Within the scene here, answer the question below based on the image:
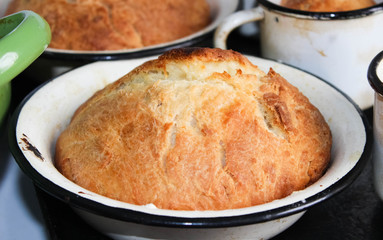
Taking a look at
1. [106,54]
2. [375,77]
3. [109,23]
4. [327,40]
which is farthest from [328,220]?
[109,23]

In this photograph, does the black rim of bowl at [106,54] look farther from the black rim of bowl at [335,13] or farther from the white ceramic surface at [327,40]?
the black rim of bowl at [335,13]

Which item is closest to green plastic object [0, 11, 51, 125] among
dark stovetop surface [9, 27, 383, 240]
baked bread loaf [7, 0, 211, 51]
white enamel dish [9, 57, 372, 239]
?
white enamel dish [9, 57, 372, 239]

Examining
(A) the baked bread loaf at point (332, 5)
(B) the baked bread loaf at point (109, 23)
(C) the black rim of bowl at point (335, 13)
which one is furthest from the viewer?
(B) the baked bread loaf at point (109, 23)

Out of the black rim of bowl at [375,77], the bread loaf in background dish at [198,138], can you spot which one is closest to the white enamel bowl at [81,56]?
the bread loaf in background dish at [198,138]

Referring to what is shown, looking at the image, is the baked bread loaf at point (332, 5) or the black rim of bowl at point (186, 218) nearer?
the black rim of bowl at point (186, 218)

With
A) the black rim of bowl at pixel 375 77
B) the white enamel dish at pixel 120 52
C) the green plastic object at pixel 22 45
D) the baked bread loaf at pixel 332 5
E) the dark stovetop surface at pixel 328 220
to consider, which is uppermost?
the green plastic object at pixel 22 45

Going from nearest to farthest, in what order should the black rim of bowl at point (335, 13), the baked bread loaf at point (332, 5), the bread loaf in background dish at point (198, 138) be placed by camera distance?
1. the bread loaf in background dish at point (198, 138)
2. the black rim of bowl at point (335, 13)
3. the baked bread loaf at point (332, 5)

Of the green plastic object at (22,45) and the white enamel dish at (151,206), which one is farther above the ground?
the green plastic object at (22,45)

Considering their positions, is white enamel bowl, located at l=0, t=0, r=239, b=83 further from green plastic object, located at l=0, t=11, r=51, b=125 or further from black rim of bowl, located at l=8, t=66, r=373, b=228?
black rim of bowl, located at l=8, t=66, r=373, b=228
